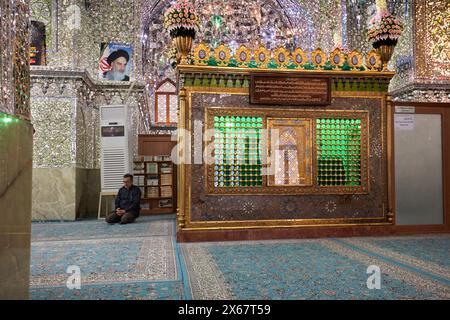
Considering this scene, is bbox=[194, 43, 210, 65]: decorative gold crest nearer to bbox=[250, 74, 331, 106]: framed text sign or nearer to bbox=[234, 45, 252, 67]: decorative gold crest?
bbox=[234, 45, 252, 67]: decorative gold crest

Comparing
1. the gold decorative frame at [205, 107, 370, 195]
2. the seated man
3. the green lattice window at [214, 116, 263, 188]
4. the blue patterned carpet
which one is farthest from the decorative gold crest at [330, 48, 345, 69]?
the seated man

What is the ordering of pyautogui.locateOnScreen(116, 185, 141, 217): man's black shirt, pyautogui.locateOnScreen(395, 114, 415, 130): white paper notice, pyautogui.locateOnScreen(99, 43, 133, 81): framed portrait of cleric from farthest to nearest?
pyautogui.locateOnScreen(99, 43, 133, 81): framed portrait of cleric → pyautogui.locateOnScreen(116, 185, 141, 217): man's black shirt → pyautogui.locateOnScreen(395, 114, 415, 130): white paper notice

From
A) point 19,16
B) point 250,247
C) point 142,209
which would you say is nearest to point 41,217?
point 142,209

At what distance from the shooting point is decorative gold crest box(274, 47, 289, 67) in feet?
13.9

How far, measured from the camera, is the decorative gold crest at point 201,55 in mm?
4055

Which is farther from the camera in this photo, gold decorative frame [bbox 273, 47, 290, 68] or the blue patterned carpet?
gold decorative frame [bbox 273, 47, 290, 68]

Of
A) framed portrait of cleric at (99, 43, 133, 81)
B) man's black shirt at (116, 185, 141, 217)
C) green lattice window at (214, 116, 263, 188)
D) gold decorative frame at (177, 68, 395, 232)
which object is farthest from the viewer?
framed portrait of cleric at (99, 43, 133, 81)

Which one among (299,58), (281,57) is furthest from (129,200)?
(299,58)

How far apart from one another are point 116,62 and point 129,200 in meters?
3.59

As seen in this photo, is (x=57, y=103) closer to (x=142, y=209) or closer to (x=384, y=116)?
(x=142, y=209)

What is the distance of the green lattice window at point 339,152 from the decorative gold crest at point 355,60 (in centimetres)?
65

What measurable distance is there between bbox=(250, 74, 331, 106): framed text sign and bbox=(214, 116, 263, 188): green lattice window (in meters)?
0.28

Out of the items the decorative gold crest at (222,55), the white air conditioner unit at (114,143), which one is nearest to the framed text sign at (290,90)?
the decorative gold crest at (222,55)

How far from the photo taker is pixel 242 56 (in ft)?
13.7
